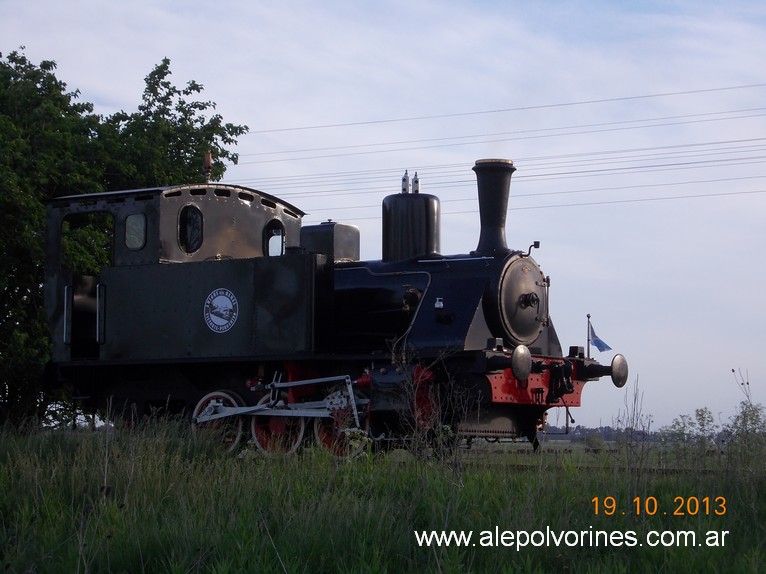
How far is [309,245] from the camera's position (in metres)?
12.0

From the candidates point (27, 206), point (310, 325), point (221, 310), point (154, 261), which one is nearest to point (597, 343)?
point (310, 325)

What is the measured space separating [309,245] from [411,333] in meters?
2.13

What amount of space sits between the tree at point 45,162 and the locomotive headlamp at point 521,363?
7.73 metres

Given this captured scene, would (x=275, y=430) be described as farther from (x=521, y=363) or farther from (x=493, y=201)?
(x=493, y=201)

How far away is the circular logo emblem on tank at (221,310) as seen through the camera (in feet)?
36.9

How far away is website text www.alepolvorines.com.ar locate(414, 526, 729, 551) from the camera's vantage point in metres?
5.61

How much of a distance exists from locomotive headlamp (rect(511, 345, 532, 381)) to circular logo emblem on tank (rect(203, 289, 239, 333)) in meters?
3.16

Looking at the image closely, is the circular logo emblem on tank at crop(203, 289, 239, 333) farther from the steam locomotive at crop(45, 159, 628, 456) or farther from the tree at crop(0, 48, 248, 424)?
the tree at crop(0, 48, 248, 424)

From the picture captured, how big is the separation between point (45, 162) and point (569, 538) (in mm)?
12192

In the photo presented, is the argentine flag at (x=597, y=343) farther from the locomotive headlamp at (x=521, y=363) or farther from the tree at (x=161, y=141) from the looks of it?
the tree at (x=161, y=141)

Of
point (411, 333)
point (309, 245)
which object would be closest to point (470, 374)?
point (411, 333)

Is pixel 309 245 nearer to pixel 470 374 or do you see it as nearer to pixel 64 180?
pixel 470 374
